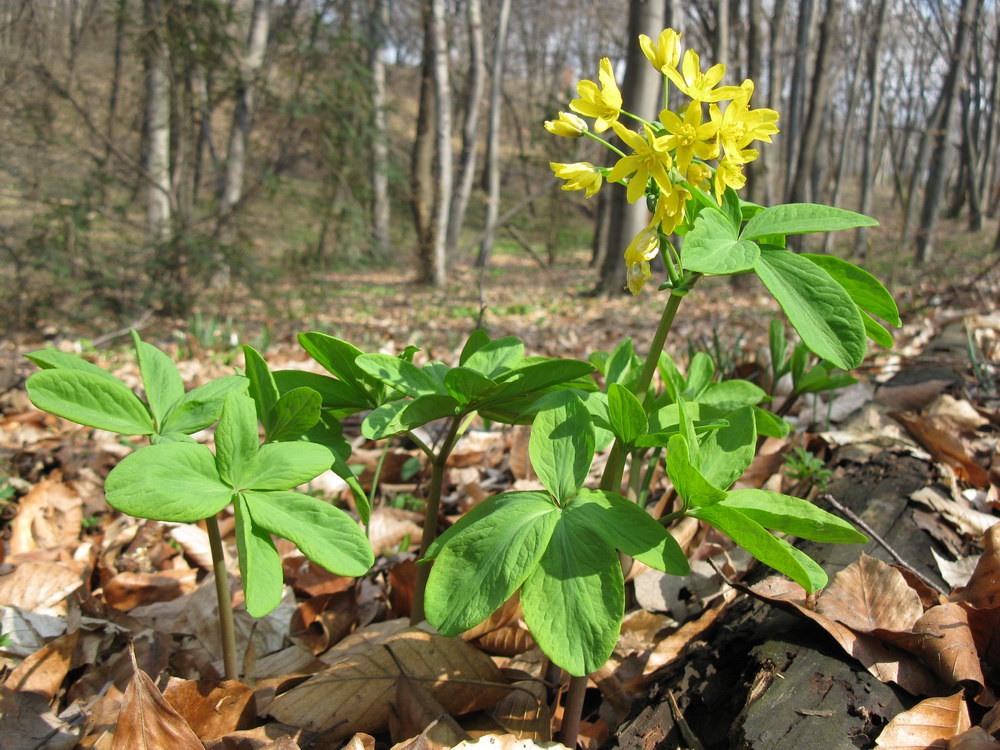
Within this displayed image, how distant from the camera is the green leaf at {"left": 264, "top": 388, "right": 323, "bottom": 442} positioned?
916 mm

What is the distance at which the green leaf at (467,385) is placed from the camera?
2.96 ft

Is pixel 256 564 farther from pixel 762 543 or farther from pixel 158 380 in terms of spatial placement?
→ pixel 762 543

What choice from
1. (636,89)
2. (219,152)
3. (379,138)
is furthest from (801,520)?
(379,138)

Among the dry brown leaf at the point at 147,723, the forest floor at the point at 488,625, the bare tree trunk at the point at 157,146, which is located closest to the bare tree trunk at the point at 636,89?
the bare tree trunk at the point at 157,146

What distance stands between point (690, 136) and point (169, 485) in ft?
2.65

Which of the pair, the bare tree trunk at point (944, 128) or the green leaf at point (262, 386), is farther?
the bare tree trunk at point (944, 128)

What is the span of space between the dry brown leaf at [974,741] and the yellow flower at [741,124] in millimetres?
825

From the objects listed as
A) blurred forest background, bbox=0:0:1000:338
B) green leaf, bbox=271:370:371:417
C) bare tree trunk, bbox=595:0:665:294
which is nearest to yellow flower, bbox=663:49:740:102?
green leaf, bbox=271:370:371:417

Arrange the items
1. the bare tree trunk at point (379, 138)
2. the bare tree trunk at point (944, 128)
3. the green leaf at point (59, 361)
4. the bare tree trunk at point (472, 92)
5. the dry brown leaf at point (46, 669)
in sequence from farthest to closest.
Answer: the bare tree trunk at point (944, 128) < the bare tree trunk at point (472, 92) < the bare tree trunk at point (379, 138) < the dry brown leaf at point (46, 669) < the green leaf at point (59, 361)

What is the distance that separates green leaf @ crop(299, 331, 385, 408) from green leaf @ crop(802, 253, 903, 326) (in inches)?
26.6

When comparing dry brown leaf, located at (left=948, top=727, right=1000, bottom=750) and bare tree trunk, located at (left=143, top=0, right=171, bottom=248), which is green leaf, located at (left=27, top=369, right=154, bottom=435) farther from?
bare tree trunk, located at (left=143, top=0, right=171, bottom=248)

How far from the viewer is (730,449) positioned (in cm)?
95

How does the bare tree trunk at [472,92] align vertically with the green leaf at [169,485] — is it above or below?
above

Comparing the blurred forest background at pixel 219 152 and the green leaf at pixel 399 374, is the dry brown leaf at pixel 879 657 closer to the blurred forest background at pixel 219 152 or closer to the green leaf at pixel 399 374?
the green leaf at pixel 399 374
